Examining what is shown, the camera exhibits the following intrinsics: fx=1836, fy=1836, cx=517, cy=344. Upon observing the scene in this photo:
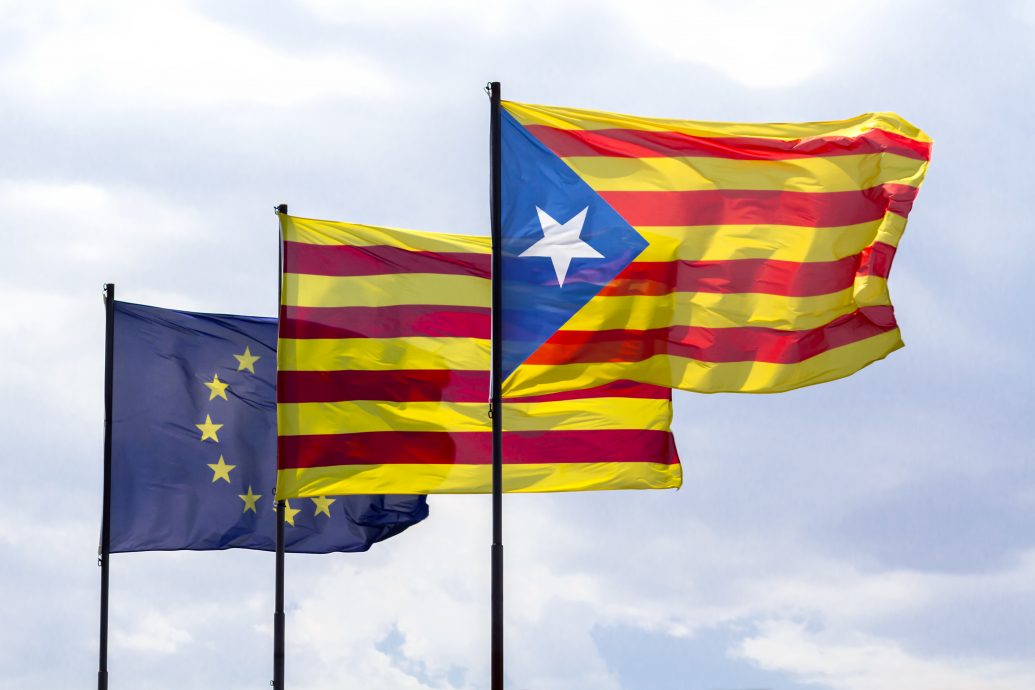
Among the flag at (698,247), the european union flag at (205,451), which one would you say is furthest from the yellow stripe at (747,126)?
the european union flag at (205,451)

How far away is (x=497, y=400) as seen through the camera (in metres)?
22.3

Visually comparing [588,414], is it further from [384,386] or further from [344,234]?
[344,234]

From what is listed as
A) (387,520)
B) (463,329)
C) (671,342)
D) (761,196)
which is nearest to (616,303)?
(671,342)

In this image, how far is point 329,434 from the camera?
2611 centimetres

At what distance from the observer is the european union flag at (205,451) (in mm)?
28969

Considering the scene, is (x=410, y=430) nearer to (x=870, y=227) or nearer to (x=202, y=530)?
(x=202, y=530)

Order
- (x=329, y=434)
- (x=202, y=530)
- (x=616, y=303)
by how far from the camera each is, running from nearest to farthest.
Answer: (x=616, y=303) < (x=329, y=434) < (x=202, y=530)

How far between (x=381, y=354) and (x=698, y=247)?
5334 mm

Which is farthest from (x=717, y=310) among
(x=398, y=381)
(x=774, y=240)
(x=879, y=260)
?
(x=398, y=381)

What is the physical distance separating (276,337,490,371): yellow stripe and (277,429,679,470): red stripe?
1.03 meters

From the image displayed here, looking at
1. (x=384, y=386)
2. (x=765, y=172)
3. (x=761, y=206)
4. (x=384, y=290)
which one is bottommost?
(x=384, y=386)

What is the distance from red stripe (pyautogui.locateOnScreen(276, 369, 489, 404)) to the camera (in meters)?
26.3

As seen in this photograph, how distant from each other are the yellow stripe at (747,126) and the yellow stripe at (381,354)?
4490 mm

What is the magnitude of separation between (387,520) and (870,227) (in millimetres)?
9537
